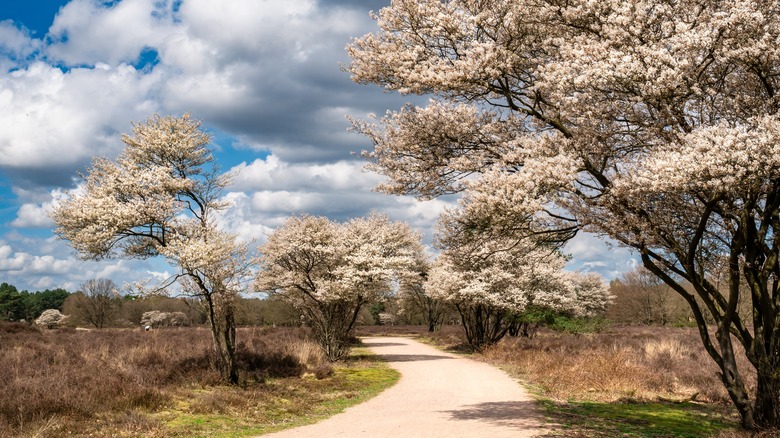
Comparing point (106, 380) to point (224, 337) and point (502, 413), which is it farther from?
point (502, 413)

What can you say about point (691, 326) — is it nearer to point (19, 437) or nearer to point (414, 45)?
point (414, 45)

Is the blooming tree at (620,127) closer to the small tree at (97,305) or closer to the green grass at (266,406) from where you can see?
the green grass at (266,406)

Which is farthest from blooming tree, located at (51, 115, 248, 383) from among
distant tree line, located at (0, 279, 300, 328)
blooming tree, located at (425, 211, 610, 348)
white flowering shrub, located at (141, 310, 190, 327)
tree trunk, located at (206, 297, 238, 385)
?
white flowering shrub, located at (141, 310, 190, 327)

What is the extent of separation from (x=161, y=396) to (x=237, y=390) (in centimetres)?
289

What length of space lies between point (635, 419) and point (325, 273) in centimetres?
1872

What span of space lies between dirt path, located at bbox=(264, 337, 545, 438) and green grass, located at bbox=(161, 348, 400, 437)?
674 mm

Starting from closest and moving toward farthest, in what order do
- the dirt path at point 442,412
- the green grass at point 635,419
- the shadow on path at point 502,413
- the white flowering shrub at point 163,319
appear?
1. the green grass at point 635,419
2. the dirt path at point 442,412
3. the shadow on path at point 502,413
4. the white flowering shrub at point 163,319

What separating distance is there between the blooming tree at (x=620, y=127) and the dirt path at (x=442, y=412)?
3941 mm

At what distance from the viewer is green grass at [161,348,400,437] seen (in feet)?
35.3

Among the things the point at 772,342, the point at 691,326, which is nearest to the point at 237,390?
the point at 772,342

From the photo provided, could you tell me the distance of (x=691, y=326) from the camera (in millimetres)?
54875

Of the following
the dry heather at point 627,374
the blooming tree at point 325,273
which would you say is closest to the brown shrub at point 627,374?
the dry heather at point 627,374

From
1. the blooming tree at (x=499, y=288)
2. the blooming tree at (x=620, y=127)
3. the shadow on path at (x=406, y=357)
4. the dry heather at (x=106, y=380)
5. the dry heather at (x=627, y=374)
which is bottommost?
the shadow on path at (x=406, y=357)

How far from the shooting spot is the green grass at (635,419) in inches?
386
